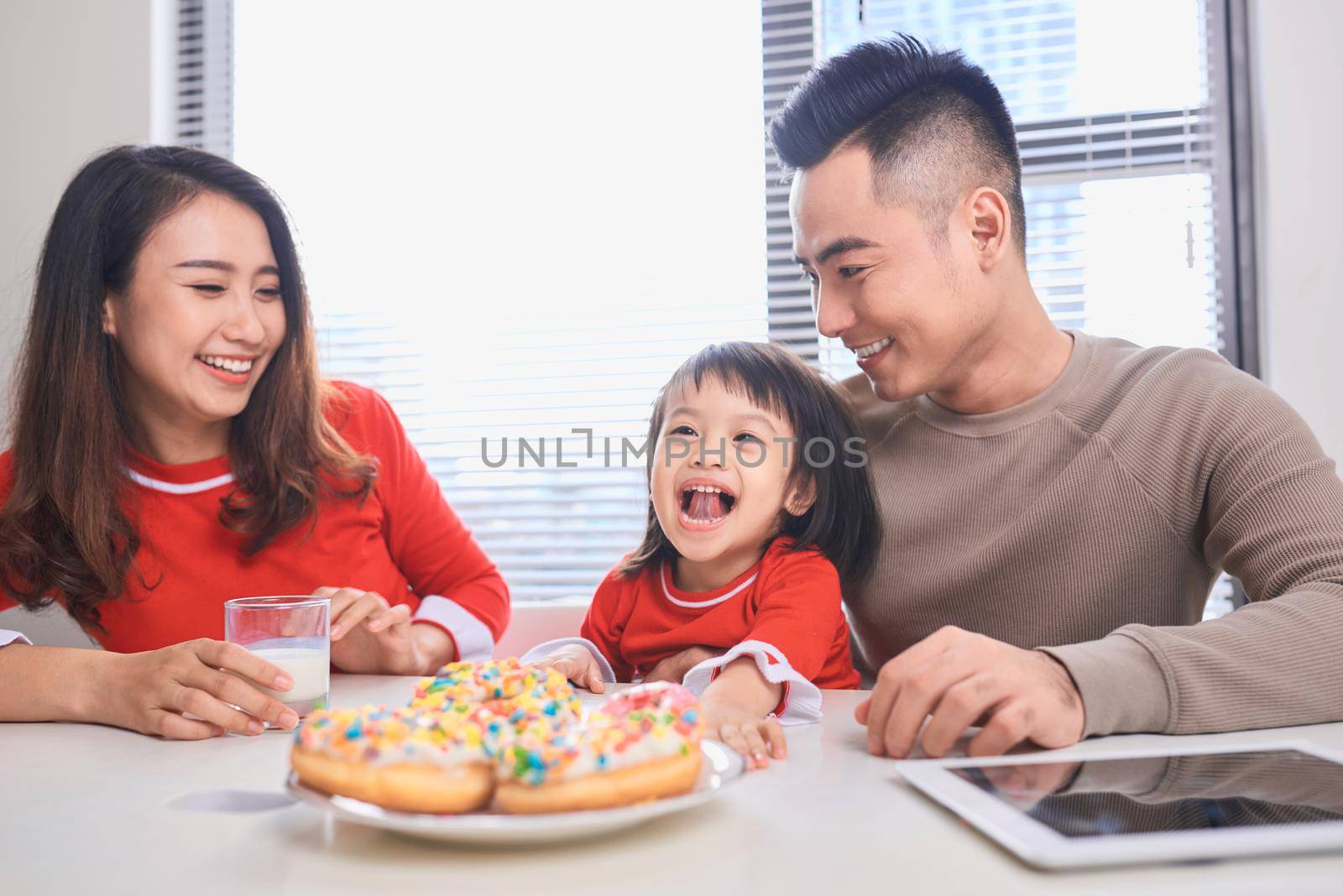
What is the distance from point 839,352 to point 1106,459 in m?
1.15

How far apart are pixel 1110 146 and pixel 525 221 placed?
1.44 meters

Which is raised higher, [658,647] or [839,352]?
[839,352]

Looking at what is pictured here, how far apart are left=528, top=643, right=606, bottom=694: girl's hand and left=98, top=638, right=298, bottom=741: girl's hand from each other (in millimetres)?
334

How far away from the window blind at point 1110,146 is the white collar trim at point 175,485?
1.39 m

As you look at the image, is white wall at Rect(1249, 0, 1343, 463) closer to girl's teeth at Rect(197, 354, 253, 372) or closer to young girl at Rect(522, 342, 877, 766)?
young girl at Rect(522, 342, 877, 766)

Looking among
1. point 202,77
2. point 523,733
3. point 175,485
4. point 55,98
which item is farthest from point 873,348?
point 55,98

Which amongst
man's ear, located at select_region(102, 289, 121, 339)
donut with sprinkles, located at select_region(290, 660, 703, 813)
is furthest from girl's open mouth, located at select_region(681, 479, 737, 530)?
man's ear, located at select_region(102, 289, 121, 339)

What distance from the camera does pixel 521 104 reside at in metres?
2.71

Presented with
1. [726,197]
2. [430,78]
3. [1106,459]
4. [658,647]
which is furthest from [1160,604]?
[430,78]

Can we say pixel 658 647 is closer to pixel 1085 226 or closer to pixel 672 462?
pixel 672 462

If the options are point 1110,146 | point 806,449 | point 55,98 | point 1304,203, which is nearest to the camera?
point 806,449

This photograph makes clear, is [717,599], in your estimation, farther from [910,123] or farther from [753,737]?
[910,123]

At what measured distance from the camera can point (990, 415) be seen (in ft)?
4.96

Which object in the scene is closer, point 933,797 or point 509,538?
point 933,797
